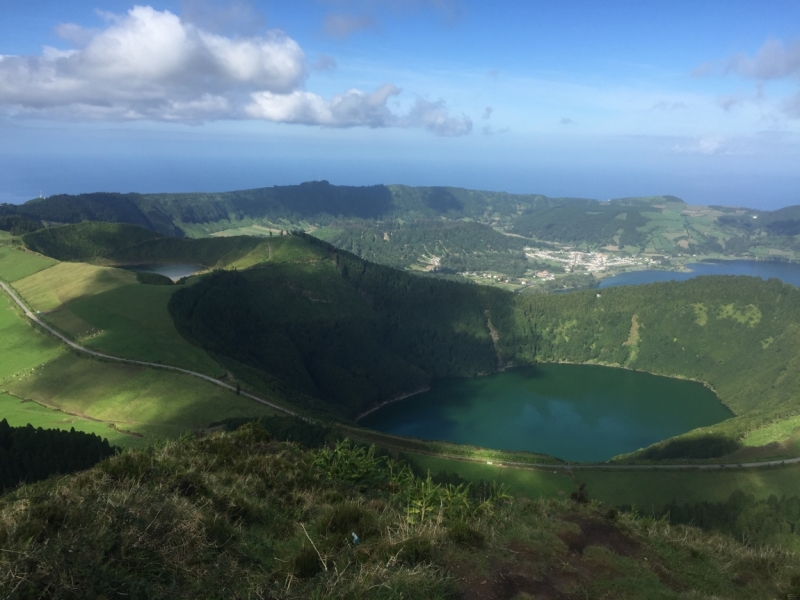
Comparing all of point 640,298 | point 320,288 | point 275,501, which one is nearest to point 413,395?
point 320,288

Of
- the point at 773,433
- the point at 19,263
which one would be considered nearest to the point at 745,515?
the point at 773,433

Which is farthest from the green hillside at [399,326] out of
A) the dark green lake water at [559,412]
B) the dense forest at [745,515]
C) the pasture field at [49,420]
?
the dense forest at [745,515]

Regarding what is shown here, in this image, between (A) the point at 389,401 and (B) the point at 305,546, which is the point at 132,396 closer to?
(A) the point at 389,401

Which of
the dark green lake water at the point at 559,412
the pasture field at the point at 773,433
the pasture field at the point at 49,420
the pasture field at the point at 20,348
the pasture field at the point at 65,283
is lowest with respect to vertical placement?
the dark green lake water at the point at 559,412

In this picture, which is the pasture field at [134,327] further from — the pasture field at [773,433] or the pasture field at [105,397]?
the pasture field at [773,433]

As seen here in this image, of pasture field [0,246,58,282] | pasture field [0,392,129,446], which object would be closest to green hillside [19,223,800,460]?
pasture field [0,246,58,282]

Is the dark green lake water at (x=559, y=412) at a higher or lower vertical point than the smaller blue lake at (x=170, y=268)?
lower
